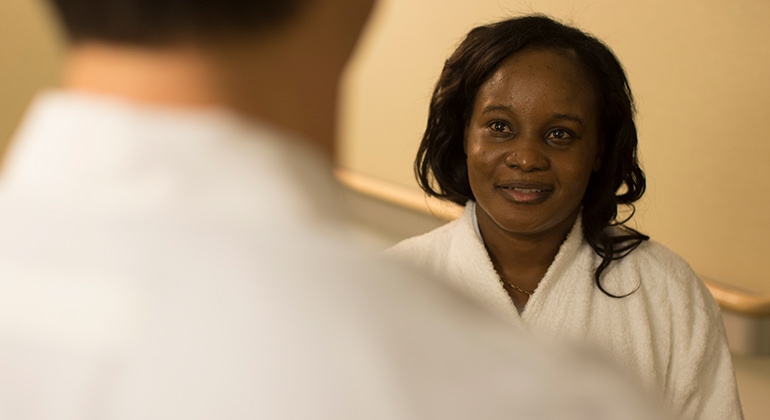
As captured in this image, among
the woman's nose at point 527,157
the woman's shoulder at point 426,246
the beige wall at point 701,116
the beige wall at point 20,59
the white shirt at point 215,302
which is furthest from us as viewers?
the beige wall at point 20,59

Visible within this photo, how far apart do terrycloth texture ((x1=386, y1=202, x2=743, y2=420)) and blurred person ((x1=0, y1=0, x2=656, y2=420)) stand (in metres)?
0.54

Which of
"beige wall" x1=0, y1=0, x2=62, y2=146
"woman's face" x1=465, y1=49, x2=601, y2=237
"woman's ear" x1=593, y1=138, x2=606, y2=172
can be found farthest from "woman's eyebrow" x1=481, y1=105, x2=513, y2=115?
"beige wall" x1=0, y1=0, x2=62, y2=146

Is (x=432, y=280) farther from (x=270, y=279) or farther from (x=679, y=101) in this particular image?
(x=679, y=101)

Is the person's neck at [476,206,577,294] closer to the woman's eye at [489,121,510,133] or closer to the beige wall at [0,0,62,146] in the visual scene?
the woman's eye at [489,121,510,133]

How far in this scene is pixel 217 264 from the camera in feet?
0.98

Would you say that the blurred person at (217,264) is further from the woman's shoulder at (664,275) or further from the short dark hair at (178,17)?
the woman's shoulder at (664,275)

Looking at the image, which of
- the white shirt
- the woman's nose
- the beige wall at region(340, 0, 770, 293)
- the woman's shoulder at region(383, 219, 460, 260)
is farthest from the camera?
the beige wall at region(340, 0, 770, 293)

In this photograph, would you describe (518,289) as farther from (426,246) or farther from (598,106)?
(598,106)

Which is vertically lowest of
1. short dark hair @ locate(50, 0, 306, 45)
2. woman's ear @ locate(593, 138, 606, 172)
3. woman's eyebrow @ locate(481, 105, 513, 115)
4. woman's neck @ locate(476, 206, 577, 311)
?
woman's neck @ locate(476, 206, 577, 311)

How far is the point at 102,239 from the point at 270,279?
0.24ft

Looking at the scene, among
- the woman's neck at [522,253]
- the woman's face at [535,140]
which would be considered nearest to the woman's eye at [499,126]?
the woman's face at [535,140]

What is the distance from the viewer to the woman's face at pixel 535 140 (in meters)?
0.81

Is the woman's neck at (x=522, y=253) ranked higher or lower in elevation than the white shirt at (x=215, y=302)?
lower

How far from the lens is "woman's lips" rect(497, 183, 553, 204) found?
2.69 feet
